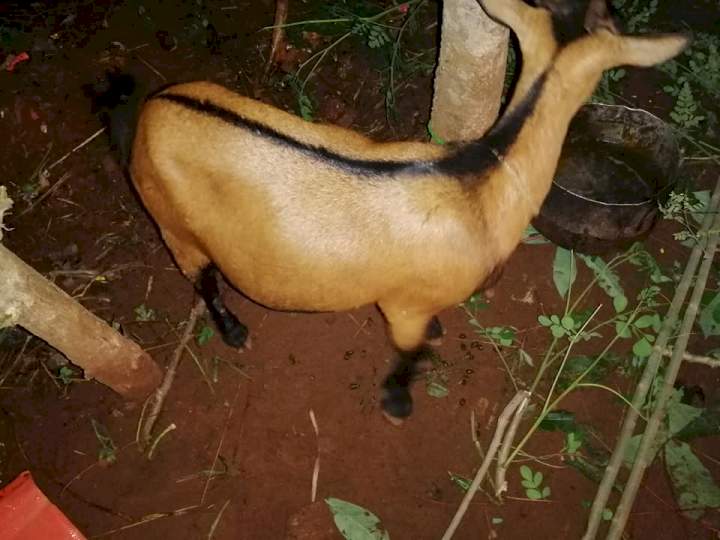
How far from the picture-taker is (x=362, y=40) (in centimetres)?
474

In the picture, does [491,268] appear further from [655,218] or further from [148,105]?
[148,105]

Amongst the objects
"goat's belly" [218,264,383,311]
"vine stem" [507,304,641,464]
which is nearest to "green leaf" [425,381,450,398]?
"vine stem" [507,304,641,464]

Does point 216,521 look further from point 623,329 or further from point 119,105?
point 623,329

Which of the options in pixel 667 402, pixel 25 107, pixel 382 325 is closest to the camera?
pixel 667 402

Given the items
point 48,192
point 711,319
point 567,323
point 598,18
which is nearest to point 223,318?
point 48,192

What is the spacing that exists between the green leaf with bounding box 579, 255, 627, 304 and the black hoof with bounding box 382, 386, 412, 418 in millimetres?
1464

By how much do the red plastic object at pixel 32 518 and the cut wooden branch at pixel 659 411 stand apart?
2676 millimetres

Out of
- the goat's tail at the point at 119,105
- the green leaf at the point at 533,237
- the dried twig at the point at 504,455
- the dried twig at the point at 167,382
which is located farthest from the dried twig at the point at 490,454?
the goat's tail at the point at 119,105

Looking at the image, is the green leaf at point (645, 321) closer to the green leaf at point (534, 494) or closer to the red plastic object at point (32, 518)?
the green leaf at point (534, 494)

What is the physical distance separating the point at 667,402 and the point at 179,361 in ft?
9.49

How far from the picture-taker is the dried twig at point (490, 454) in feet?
10.2

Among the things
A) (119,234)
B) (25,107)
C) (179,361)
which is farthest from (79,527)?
(25,107)

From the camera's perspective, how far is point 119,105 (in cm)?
368

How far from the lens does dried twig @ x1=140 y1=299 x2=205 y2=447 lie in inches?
138
